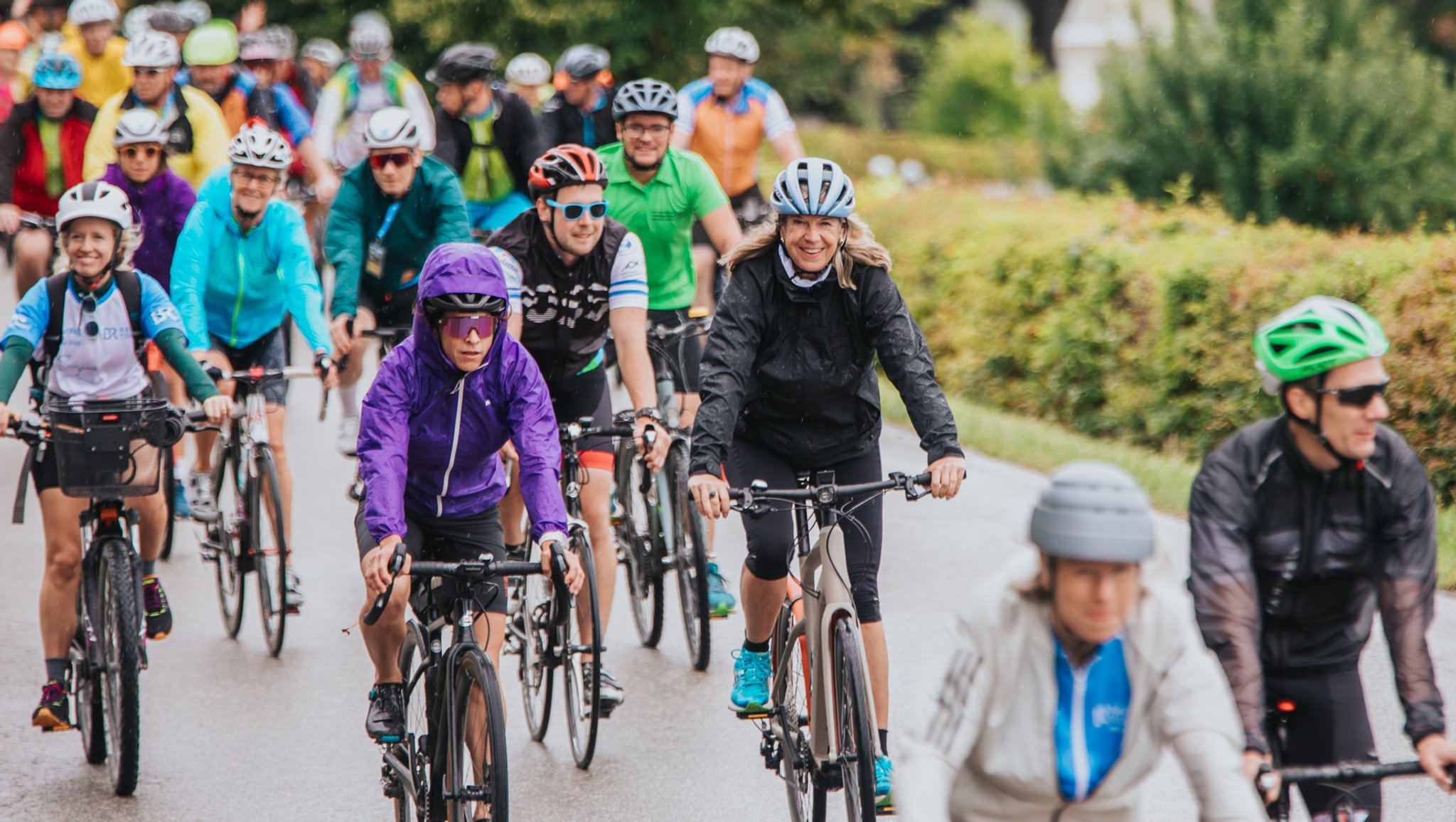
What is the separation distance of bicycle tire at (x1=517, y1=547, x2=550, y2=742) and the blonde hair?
1733mm

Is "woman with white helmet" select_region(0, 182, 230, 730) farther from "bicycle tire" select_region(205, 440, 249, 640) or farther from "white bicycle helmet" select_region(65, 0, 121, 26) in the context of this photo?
"white bicycle helmet" select_region(65, 0, 121, 26)

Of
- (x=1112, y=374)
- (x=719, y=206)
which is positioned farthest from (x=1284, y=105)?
(x=719, y=206)

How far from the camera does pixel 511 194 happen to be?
1024 cm

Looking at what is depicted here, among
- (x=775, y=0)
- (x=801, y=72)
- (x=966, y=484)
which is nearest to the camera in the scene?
(x=966, y=484)

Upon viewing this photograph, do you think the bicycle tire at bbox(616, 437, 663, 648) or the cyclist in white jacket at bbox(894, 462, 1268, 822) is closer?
the cyclist in white jacket at bbox(894, 462, 1268, 822)

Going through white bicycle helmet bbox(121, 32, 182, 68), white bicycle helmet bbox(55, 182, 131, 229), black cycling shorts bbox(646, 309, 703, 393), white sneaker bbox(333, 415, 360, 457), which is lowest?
white sneaker bbox(333, 415, 360, 457)

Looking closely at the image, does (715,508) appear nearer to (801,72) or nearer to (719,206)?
(719,206)

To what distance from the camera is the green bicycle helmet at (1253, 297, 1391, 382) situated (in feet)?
11.9

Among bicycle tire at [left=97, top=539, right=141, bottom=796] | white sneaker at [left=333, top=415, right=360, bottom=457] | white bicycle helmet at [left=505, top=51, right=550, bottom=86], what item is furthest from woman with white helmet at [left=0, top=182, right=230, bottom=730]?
white bicycle helmet at [left=505, top=51, right=550, bottom=86]

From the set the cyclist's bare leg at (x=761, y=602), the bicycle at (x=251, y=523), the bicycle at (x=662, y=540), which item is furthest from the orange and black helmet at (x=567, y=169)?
the cyclist's bare leg at (x=761, y=602)

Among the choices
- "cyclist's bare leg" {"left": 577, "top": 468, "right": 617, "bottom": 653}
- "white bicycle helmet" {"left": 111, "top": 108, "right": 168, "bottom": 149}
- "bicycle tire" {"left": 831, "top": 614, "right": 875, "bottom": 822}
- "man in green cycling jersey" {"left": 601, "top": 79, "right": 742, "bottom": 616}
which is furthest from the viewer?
"white bicycle helmet" {"left": 111, "top": 108, "right": 168, "bottom": 149}

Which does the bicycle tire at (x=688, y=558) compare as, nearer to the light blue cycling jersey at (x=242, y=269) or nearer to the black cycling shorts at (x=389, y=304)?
the light blue cycling jersey at (x=242, y=269)

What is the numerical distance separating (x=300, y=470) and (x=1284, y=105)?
39.9 ft

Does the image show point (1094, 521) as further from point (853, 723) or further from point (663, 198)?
point (663, 198)
